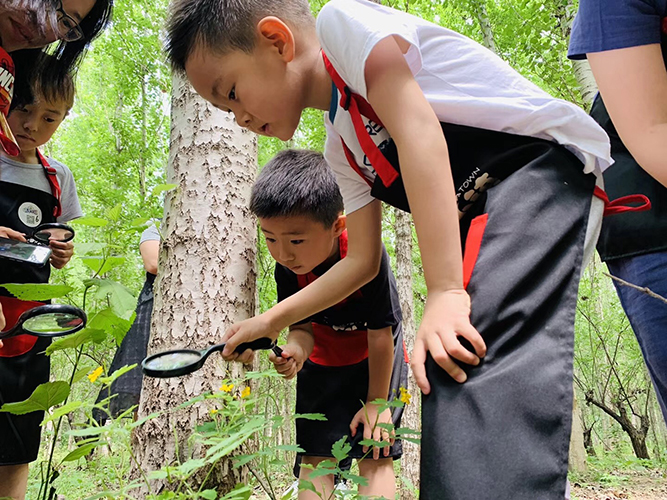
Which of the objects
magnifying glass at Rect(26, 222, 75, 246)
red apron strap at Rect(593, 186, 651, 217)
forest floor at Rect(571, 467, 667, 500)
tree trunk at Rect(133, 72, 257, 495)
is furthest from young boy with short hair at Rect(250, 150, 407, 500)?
forest floor at Rect(571, 467, 667, 500)

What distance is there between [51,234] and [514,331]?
67.8 inches

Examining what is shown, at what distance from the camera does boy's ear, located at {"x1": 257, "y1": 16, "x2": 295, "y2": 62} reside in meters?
1.33

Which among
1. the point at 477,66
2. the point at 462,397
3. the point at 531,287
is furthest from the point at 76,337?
the point at 477,66

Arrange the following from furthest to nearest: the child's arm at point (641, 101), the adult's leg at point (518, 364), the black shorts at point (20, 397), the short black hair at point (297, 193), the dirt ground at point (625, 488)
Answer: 1. the dirt ground at point (625, 488)
2. the short black hair at point (297, 193)
3. the black shorts at point (20, 397)
4. the child's arm at point (641, 101)
5. the adult's leg at point (518, 364)

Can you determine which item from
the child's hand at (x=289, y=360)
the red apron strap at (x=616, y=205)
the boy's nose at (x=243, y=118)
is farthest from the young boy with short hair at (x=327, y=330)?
the red apron strap at (x=616, y=205)

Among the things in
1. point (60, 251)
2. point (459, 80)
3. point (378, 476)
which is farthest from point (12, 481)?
point (459, 80)

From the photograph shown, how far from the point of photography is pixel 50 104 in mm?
2141

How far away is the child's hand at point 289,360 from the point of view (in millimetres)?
1772

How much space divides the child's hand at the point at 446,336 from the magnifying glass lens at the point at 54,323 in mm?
884

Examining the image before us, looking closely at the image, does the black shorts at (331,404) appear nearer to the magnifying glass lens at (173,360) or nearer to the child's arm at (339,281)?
the child's arm at (339,281)

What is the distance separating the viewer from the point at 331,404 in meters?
2.20

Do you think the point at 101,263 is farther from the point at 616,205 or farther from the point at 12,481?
the point at 616,205

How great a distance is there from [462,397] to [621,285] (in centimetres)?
77

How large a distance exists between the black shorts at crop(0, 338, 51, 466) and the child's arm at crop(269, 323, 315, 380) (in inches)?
35.2
